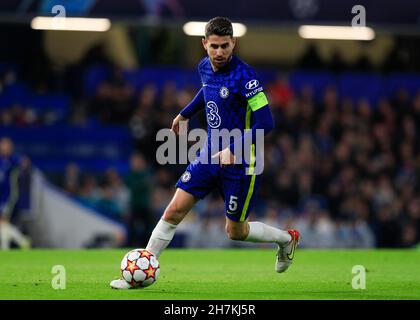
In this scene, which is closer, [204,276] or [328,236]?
[204,276]

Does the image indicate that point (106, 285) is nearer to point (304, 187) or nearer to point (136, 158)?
point (136, 158)

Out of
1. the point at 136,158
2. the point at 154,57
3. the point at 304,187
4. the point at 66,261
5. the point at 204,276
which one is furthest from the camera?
the point at 154,57

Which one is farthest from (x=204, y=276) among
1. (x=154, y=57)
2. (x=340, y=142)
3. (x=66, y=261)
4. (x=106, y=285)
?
(x=154, y=57)

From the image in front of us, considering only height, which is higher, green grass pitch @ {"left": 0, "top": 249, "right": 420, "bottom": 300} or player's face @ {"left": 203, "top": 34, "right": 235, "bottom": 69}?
player's face @ {"left": 203, "top": 34, "right": 235, "bottom": 69}

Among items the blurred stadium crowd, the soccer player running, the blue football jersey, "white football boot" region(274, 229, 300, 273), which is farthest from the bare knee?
the blurred stadium crowd

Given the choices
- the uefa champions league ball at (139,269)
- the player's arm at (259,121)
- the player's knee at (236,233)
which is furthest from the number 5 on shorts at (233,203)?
the uefa champions league ball at (139,269)

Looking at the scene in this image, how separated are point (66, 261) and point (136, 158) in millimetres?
4662

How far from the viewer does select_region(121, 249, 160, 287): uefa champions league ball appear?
7410 millimetres

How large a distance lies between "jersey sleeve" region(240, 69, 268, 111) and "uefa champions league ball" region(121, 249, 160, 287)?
1.50 m

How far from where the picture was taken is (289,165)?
56.5ft

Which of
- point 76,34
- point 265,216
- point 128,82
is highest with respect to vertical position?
point 76,34

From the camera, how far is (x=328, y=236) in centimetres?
1642

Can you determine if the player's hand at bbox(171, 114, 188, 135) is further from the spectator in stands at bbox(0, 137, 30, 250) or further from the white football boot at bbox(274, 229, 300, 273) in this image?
the spectator in stands at bbox(0, 137, 30, 250)

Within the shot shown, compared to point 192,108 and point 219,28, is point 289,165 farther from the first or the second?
point 219,28
